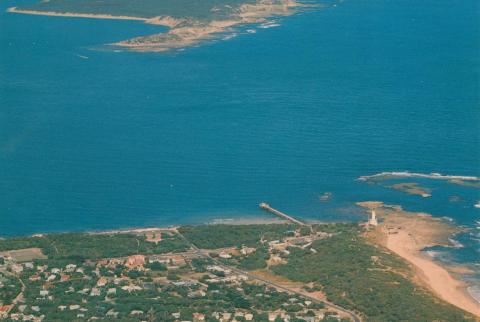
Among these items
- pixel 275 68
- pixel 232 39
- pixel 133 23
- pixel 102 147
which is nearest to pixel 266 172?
pixel 102 147

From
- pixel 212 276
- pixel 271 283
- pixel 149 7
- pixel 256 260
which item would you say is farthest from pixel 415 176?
pixel 149 7

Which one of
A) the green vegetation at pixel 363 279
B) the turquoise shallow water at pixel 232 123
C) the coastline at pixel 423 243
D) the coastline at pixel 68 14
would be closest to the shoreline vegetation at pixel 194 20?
the coastline at pixel 68 14

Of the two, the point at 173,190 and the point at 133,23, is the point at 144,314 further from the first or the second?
the point at 133,23

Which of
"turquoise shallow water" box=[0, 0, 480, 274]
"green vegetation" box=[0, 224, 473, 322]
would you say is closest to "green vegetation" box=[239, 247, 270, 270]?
"green vegetation" box=[0, 224, 473, 322]

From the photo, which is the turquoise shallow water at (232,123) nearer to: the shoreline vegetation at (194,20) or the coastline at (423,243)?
the coastline at (423,243)

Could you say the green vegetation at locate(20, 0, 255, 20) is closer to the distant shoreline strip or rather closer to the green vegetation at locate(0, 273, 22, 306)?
the distant shoreline strip
